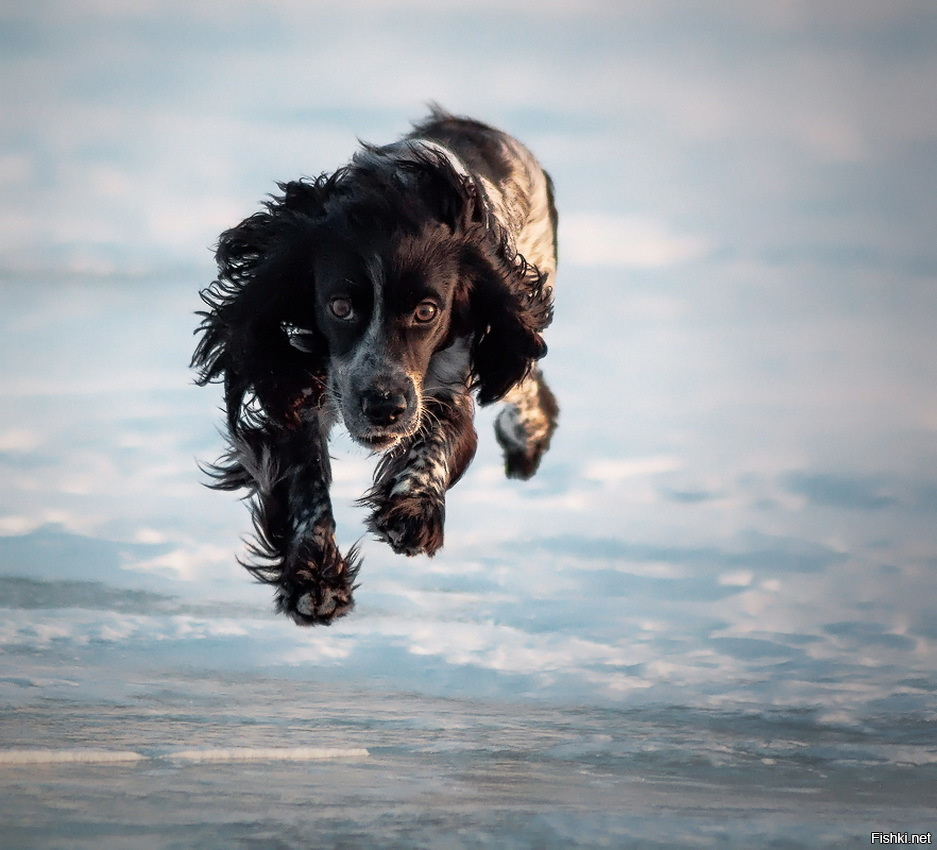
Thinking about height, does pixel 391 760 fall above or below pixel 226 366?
below

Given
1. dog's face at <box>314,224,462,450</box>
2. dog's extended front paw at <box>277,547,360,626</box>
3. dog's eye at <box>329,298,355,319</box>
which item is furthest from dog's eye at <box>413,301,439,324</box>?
dog's extended front paw at <box>277,547,360,626</box>

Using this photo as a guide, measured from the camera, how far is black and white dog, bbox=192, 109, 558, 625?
6289 millimetres

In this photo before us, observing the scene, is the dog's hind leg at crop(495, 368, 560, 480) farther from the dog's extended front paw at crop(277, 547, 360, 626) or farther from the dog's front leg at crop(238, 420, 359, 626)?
the dog's extended front paw at crop(277, 547, 360, 626)

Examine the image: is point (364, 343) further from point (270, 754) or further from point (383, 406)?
point (270, 754)

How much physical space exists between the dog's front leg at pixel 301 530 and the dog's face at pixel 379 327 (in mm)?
289

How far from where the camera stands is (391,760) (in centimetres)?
671

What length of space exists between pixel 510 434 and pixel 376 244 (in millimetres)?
2681

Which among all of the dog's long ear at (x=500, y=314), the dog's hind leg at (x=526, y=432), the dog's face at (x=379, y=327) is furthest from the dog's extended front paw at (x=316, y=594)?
the dog's hind leg at (x=526, y=432)

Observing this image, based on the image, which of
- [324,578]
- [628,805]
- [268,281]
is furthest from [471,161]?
[628,805]

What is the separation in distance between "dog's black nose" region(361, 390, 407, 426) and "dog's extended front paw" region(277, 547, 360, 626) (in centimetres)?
53

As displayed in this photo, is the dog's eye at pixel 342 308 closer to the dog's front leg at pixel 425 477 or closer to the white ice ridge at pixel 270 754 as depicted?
the dog's front leg at pixel 425 477

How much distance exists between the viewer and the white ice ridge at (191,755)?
648cm

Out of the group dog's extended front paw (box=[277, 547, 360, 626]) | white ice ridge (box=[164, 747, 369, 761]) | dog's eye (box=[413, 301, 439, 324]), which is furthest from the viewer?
white ice ridge (box=[164, 747, 369, 761])

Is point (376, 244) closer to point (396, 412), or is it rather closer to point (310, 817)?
point (396, 412)
